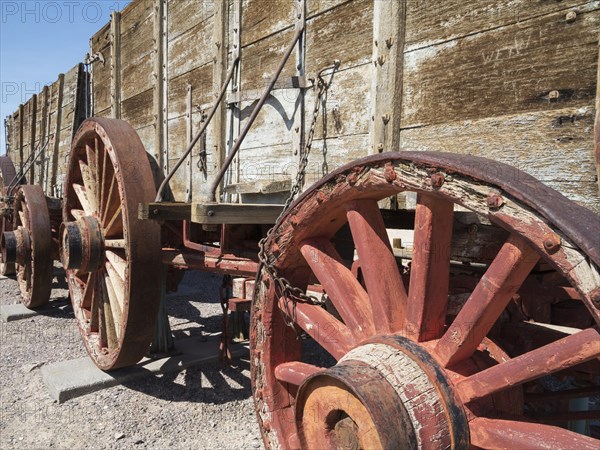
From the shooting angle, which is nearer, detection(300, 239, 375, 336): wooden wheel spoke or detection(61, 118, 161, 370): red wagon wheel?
detection(300, 239, 375, 336): wooden wheel spoke

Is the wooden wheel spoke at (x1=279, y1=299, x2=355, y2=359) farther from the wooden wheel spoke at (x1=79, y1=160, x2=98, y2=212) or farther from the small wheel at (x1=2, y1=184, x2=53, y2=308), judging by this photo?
the small wheel at (x1=2, y1=184, x2=53, y2=308)

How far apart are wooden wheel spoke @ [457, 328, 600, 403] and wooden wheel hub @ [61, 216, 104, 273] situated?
8.80ft

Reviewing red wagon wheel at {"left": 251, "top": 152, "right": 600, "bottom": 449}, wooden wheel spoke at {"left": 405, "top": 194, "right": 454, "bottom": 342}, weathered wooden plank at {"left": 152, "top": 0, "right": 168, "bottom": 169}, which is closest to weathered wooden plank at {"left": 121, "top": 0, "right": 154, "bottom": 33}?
weathered wooden plank at {"left": 152, "top": 0, "right": 168, "bottom": 169}

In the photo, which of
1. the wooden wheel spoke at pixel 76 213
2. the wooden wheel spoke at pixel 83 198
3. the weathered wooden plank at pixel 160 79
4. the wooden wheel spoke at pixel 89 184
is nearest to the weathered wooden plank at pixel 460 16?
the weathered wooden plank at pixel 160 79

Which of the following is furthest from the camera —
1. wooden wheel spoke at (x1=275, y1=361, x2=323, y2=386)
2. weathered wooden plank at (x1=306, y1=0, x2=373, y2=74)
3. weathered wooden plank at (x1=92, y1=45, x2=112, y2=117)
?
weathered wooden plank at (x1=92, y1=45, x2=112, y2=117)

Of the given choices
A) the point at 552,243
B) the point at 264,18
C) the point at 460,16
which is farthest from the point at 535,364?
the point at 264,18

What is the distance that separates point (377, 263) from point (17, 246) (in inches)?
179

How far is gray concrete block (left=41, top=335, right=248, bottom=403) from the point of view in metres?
3.16

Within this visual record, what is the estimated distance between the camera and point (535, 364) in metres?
1.12

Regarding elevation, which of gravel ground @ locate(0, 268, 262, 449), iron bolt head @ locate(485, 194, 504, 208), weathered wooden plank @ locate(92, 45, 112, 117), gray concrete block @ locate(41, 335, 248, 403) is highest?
weathered wooden plank @ locate(92, 45, 112, 117)

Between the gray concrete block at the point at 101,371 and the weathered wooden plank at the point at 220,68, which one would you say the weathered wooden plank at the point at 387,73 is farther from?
the gray concrete block at the point at 101,371

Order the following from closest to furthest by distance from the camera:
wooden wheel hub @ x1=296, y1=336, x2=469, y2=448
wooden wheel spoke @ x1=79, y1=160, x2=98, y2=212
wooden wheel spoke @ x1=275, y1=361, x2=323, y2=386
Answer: wooden wheel hub @ x1=296, y1=336, x2=469, y2=448
wooden wheel spoke @ x1=275, y1=361, x2=323, y2=386
wooden wheel spoke @ x1=79, y1=160, x2=98, y2=212

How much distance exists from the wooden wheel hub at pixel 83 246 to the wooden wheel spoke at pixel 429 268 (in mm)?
2482

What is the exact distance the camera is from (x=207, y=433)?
2854mm
